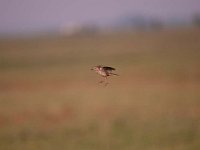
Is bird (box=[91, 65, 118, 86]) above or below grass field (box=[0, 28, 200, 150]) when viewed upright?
below

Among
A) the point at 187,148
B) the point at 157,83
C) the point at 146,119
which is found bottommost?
the point at 187,148

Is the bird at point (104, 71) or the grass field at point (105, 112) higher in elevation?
the grass field at point (105, 112)

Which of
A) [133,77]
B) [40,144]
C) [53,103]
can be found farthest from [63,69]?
[40,144]

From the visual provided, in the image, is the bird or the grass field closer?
the bird

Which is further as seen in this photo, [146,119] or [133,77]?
[133,77]

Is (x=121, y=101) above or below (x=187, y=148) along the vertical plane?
above

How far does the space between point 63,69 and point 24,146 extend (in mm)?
27765

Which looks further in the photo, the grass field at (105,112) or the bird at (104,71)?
the grass field at (105,112)

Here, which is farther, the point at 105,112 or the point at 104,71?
the point at 105,112

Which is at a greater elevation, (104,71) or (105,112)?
(105,112)

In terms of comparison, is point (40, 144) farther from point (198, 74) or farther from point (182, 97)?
point (198, 74)

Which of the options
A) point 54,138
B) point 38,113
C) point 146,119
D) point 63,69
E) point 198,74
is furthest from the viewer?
point 63,69

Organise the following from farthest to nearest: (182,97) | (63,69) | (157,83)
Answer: (63,69) → (157,83) → (182,97)

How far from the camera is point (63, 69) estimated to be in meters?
42.2
